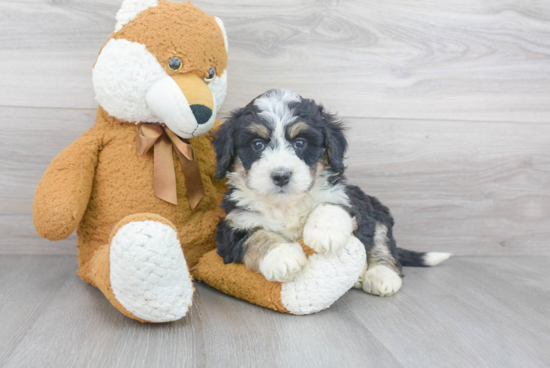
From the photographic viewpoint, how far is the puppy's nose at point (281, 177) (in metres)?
1.62

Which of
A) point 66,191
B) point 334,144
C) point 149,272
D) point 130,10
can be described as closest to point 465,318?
point 334,144

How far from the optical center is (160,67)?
68.7 inches

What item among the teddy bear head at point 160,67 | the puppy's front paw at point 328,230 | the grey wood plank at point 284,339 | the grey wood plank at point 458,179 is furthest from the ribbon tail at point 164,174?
the grey wood plank at point 458,179

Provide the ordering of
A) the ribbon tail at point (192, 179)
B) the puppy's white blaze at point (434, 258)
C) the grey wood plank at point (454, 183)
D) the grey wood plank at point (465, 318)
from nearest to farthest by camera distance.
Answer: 1. the grey wood plank at point (465, 318)
2. the ribbon tail at point (192, 179)
3. the puppy's white blaze at point (434, 258)
4. the grey wood plank at point (454, 183)

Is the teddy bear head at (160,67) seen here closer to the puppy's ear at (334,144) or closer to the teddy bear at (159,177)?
the teddy bear at (159,177)

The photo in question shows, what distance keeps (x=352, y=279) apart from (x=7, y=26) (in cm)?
203

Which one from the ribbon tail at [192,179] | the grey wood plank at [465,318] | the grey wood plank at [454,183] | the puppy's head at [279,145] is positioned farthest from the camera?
the grey wood plank at [454,183]

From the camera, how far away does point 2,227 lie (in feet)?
7.88

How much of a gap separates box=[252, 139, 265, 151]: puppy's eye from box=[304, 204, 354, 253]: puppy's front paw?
324mm

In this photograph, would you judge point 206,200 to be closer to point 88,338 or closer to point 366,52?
point 88,338

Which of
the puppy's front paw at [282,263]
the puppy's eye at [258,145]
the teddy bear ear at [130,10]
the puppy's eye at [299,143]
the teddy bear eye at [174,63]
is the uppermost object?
the teddy bear ear at [130,10]

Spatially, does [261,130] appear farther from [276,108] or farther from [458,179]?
[458,179]

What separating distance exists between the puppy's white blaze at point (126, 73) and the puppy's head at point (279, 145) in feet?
1.11

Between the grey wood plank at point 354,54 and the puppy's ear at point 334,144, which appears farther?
the grey wood plank at point 354,54
